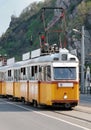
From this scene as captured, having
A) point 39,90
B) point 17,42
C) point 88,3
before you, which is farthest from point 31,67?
point 17,42

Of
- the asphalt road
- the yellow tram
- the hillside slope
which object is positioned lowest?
the asphalt road

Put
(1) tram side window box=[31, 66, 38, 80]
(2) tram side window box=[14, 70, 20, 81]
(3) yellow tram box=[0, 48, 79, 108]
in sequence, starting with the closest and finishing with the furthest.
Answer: (3) yellow tram box=[0, 48, 79, 108], (1) tram side window box=[31, 66, 38, 80], (2) tram side window box=[14, 70, 20, 81]

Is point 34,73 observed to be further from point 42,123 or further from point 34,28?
point 34,28

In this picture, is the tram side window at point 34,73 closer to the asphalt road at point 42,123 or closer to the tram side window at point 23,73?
the tram side window at point 23,73

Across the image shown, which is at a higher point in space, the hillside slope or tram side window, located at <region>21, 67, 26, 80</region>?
the hillside slope

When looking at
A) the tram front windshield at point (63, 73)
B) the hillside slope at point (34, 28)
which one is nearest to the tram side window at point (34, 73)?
the tram front windshield at point (63, 73)

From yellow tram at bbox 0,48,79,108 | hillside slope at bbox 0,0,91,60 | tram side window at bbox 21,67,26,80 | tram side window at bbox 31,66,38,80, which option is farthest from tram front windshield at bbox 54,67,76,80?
hillside slope at bbox 0,0,91,60

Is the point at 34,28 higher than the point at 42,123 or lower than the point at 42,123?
higher

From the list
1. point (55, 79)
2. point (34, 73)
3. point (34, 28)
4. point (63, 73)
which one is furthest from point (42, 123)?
point (34, 28)

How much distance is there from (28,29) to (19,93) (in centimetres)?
14574

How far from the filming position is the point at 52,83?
3272 centimetres

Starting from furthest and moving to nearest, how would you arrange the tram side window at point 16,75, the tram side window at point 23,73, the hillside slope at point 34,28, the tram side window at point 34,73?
the hillside slope at point 34,28
the tram side window at point 16,75
the tram side window at point 23,73
the tram side window at point 34,73

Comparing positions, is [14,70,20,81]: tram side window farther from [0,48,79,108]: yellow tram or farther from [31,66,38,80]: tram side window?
[31,66,38,80]: tram side window

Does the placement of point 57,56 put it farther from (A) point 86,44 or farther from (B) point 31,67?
(A) point 86,44
